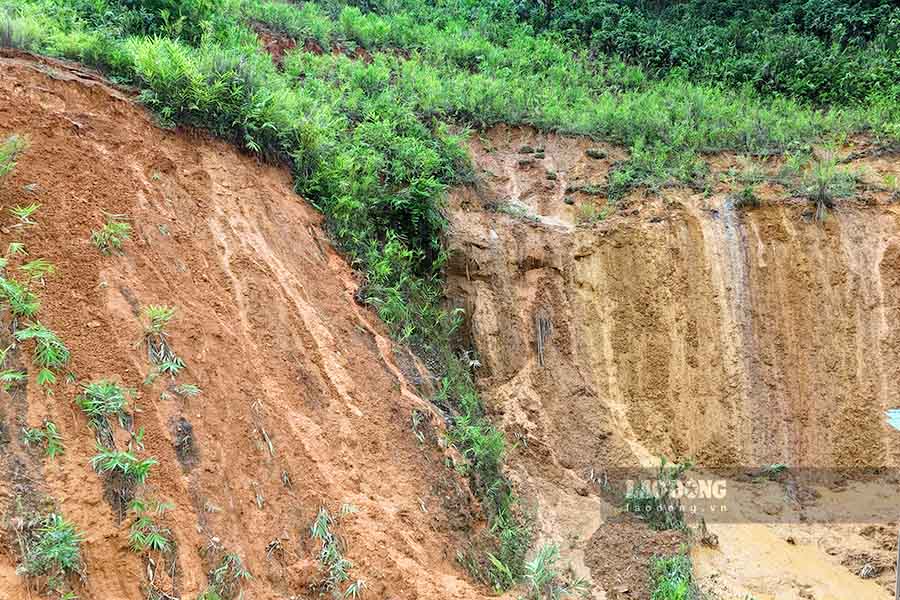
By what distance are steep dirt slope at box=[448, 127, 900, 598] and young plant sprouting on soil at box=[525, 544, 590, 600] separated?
194 centimetres

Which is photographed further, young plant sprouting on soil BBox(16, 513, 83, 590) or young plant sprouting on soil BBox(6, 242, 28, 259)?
young plant sprouting on soil BBox(6, 242, 28, 259)

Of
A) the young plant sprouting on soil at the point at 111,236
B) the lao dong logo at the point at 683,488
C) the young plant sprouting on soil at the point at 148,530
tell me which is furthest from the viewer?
the lao dong logo at the point at 683,488

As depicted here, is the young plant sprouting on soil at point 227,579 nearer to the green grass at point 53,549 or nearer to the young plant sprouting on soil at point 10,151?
the green grass at point 53,549

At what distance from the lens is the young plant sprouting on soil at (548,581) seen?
5922 millimetres

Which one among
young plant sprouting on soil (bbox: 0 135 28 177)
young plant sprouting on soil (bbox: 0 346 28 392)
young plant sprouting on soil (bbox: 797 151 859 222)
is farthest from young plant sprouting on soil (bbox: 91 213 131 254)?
young plant sprouting on soil (bbox: 797 151 859 222)

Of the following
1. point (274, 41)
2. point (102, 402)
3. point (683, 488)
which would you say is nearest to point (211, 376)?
point (102, 402)

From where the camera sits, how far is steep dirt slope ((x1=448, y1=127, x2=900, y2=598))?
367 inches

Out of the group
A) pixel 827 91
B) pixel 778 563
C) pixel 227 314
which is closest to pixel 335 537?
pixel 227 314

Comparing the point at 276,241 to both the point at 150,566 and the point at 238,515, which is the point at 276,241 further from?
the point at 150,566

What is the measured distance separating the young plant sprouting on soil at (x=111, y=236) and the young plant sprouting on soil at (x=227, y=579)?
2733 millimetres

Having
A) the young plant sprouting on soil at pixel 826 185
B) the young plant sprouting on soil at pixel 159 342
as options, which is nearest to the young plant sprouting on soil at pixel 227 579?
the young plant sprouting on soil at pixel 159 342

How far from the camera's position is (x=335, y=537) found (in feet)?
17.4

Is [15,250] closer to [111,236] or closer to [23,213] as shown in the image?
[23,213]

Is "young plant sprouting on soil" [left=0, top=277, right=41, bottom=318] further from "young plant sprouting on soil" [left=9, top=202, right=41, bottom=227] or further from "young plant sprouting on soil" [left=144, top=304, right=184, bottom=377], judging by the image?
"young plant sprouting on soil" [left=144, top=304, right=184, bottom=377]
